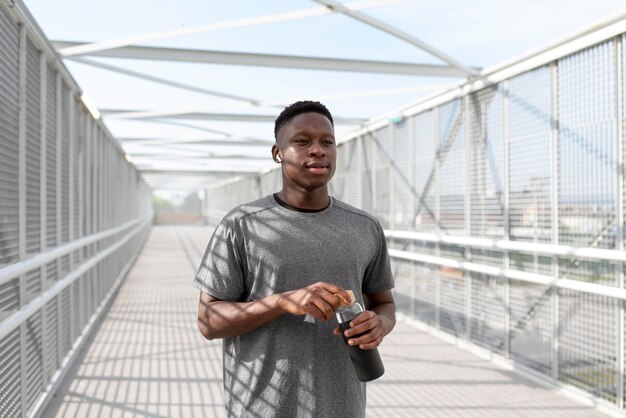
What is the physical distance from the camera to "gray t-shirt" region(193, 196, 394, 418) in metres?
1.46

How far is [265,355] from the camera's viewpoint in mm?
1465

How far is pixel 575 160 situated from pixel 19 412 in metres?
4.22

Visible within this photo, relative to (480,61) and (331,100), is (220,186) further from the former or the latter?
(480,61)

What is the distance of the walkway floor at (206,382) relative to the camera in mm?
4285

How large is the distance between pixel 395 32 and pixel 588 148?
201 cm

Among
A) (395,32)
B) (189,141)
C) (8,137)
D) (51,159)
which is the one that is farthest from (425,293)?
(189,141)

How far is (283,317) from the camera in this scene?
4.84ft

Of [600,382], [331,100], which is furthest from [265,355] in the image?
[331,100]

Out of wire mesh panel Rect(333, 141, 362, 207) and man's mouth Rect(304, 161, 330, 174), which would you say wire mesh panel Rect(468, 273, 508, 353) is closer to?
wire mesh panel Rect(333, 141, 362, 207)

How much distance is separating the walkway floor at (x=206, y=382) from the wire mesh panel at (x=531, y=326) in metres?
0.20

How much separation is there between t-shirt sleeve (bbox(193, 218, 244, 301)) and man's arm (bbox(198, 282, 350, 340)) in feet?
0.10

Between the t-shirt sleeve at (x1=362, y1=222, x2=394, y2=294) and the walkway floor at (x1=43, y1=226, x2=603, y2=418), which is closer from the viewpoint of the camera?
the t-shirt sleeve at (x1=362, y1=222, x2=394, y2=294)

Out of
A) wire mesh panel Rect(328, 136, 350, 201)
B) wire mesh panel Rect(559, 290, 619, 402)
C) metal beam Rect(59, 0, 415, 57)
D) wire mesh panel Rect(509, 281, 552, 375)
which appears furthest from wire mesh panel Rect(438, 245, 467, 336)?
wire mesh panel Rect(328, 136, 350, 201)

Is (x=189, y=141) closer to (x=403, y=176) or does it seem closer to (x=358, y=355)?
(x=403, y=176)
